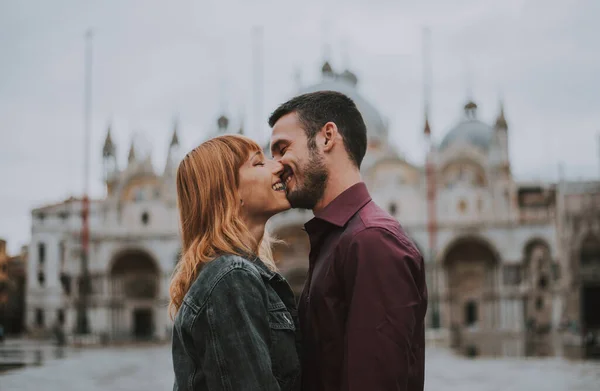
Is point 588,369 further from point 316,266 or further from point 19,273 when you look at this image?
point 19,273

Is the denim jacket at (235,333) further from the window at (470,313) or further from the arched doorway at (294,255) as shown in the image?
the window at (470,313)

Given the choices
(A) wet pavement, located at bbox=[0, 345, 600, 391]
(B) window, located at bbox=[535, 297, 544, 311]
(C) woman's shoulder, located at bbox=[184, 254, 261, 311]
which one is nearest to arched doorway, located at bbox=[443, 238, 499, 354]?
(B) window, located at bbox=[535, 297, 544, 311]

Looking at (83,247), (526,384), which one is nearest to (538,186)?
(83,247)

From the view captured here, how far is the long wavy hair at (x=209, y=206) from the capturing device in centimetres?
265

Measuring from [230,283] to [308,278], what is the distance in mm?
524

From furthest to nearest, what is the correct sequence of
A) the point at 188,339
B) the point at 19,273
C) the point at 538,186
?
the point at 538,186, the point at 19,273, the point at 188,339

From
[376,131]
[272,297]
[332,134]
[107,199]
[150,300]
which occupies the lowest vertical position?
[150,300]

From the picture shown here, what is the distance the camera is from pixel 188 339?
8.34 feet

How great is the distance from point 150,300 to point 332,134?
4714 centimetres

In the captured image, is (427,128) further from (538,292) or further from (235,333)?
(235,333)

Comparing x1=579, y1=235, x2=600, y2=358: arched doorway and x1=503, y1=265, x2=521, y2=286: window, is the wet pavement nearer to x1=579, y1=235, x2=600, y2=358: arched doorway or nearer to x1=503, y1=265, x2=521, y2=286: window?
x1=503, y1=265, x2=521, y2=286: window

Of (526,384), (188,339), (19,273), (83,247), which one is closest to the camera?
(188,339)

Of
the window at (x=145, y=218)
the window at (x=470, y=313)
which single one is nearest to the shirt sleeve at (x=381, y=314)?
the window at (x=470, y=313)

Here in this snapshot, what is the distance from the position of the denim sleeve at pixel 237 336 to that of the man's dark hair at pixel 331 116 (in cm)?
66
